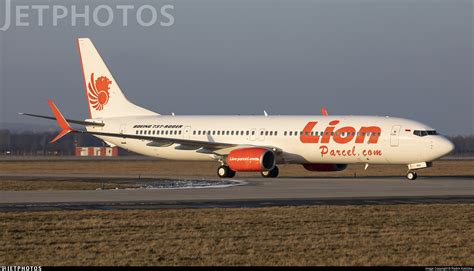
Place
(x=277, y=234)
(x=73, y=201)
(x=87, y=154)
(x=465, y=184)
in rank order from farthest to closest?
(x=87, y=154) < (x=465, y=184) < (x=73, y=201) < (x=277, y=234)

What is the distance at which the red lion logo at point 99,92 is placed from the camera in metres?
63.2

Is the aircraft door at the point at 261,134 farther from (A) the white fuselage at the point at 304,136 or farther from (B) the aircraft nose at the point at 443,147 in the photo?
(B) the aircraft nose at the point at 443,147

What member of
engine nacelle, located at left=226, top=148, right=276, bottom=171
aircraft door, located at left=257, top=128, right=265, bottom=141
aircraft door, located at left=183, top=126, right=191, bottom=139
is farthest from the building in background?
engine nacelle, located at left=226, top=148, right=276, bottom=171

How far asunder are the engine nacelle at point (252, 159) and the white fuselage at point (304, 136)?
2057mm

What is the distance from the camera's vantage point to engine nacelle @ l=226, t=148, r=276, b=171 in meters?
51.8

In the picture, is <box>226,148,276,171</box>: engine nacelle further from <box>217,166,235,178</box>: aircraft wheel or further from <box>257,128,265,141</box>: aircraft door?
<box>257,128,265,141</box>: aircraft door

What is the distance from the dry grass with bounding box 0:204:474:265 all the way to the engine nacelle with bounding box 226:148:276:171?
22926mm

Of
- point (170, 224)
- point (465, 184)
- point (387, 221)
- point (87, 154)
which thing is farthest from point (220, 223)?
point (87, 154)

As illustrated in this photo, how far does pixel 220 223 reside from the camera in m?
24.2

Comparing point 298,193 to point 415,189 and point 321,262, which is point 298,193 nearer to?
point 415,189

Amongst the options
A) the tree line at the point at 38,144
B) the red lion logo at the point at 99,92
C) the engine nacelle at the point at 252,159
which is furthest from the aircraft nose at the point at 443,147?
the tree line at the point at 38,144

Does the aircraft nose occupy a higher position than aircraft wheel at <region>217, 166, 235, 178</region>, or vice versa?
the aircraft nose

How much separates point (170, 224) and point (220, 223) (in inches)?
51.0

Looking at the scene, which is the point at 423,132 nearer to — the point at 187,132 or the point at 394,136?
the point at 394,136
